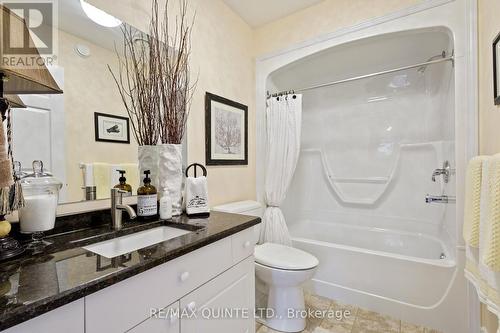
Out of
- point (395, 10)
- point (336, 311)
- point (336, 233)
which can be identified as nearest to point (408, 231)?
point (336, 233)

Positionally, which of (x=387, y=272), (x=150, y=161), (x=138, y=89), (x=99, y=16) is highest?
(x=99, y=16)

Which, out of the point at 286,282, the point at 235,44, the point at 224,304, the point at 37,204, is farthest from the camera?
the point at 235,44

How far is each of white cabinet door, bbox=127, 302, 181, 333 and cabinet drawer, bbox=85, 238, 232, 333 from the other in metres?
0.02

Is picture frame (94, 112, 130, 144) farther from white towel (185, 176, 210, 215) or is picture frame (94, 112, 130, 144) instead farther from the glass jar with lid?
white towel (185, 176, 210, 215)

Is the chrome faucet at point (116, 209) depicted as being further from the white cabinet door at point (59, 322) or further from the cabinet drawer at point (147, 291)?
the white cabinet door at point (59, 322)

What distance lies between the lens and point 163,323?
0.79m

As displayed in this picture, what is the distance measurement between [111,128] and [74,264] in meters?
0.76

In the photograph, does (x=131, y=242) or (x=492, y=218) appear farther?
(x=131, y=242)

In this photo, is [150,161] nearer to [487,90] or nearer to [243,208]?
[243,208]

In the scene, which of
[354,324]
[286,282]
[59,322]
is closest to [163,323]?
[59,322]

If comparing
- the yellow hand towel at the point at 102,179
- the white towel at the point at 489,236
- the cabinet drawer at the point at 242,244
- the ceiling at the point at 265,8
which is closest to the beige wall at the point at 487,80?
the white towel at the point at 489,236

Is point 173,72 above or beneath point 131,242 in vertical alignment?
above

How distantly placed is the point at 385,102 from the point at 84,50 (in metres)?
2.75

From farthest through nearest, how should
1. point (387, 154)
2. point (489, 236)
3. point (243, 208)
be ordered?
point (387, 154) → point (243, 208) → point (489, 236)
